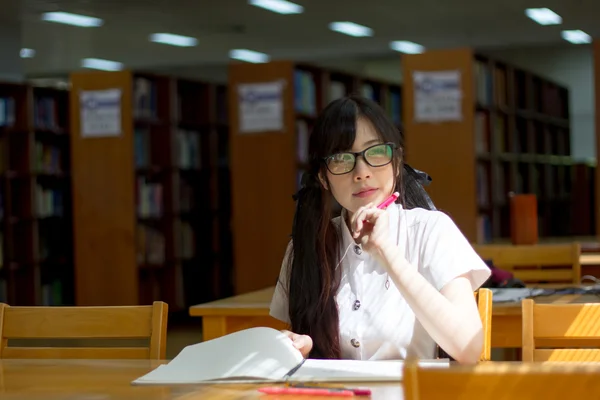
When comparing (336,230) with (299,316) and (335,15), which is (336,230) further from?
(335,15)

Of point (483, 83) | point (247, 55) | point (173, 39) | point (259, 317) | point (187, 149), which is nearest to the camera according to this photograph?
point (259, 317)

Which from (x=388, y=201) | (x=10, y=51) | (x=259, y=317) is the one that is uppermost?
(x=10, y=51)

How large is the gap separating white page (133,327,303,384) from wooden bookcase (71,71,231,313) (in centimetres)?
634

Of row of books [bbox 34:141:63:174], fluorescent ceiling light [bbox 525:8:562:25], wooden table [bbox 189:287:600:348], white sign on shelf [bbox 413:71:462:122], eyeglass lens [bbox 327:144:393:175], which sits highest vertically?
fluorescent ceiling light [bbox 525:8:562:25]

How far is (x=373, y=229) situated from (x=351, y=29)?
36.9ft

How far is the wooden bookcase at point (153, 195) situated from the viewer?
8117 mm

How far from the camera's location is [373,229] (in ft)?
6.09

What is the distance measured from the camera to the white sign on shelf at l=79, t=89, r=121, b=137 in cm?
802

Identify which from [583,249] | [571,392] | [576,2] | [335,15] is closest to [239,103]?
[583,249]

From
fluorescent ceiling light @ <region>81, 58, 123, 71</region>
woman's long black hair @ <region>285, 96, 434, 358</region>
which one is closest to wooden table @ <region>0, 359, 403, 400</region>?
woman's long black hair @ <region>285, 96, 434, 358</region>

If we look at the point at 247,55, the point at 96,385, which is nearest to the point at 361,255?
the point at 96,385

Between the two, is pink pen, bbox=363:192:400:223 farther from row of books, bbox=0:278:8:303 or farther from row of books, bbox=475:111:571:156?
row of books, bbox=0:278:8:303

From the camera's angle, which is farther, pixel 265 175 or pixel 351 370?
pixel 265 175

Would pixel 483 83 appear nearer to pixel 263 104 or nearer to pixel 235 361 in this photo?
pixel 263 104
